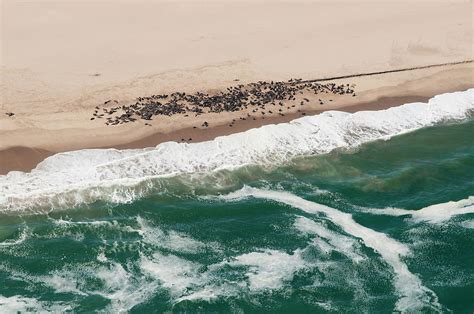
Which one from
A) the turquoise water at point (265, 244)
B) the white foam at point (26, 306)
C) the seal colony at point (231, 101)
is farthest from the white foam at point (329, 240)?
the white foam at point (26, 306)

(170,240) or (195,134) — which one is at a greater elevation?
(195,134)

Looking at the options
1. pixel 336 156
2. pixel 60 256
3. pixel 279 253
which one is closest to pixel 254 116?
pixel 336 156

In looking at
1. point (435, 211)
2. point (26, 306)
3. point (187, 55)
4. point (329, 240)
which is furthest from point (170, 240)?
point (187, 55)

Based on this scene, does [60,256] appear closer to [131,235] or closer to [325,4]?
[131,235]

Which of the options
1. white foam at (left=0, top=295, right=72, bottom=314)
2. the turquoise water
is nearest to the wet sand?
the turquoise water

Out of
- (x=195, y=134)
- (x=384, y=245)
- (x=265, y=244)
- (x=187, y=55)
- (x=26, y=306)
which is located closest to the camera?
(x=26, y=306)

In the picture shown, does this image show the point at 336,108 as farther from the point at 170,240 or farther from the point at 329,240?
the point at 170,240

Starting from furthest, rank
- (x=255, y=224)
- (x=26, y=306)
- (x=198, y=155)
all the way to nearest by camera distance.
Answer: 1. (x=198, y=155)
2. (x=255, y=224)
3. (x=26, y=306)
